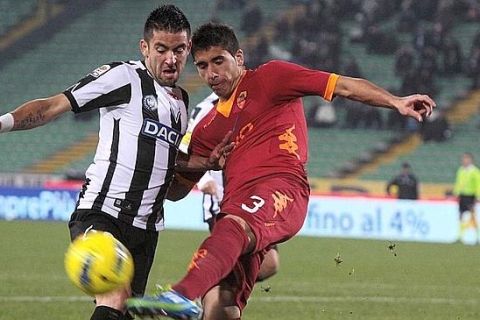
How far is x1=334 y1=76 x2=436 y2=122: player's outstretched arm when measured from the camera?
19.6 ft

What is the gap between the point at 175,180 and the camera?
712cm

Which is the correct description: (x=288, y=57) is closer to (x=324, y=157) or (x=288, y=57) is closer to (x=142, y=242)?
(x=324, y=157)

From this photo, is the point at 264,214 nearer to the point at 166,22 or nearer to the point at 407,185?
the point at 166,22

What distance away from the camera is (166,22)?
654 cm

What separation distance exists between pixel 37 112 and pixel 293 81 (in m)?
1.48

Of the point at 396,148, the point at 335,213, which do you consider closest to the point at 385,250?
the point at 335,213

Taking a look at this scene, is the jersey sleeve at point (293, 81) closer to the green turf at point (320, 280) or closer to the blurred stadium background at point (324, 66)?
the green turf at point (320, 280)

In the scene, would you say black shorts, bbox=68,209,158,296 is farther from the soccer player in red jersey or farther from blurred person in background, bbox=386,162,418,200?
blurred person in background, bbox=386,162,418,200

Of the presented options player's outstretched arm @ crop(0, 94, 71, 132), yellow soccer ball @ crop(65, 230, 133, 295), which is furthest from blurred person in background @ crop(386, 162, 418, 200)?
yellow soccer ball @ crop(65, 230, 133, 295)

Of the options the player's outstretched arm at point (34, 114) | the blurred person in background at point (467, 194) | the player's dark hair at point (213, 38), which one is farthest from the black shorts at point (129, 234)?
the blurred person in background at point (467, 194)

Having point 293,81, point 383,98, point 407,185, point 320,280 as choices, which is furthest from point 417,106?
point 407,185

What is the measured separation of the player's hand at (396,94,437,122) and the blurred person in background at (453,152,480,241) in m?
17.7

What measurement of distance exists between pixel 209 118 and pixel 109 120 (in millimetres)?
700

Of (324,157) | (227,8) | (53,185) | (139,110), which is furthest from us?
(227,8)
